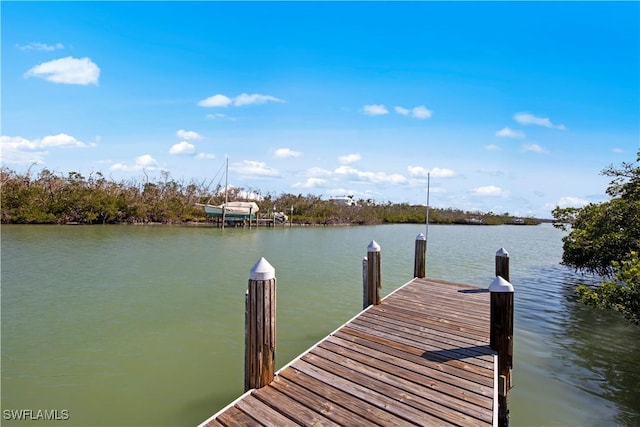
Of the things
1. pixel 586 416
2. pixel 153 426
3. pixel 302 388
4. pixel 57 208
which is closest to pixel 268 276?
pixel 302 388

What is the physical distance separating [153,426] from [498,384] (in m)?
3.74

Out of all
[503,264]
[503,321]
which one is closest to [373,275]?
[503,321]

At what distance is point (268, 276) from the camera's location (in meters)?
3.37

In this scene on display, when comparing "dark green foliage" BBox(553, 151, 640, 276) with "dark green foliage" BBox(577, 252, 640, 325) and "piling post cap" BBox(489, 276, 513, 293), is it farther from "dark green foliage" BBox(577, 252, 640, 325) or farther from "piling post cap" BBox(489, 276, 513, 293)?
"piling post cap" BBox(489, 276, 513, 293)

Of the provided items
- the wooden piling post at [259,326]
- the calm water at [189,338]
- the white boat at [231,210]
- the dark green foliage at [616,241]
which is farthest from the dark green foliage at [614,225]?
the white boat at [231,210]

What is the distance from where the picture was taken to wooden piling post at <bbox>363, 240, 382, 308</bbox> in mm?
6074

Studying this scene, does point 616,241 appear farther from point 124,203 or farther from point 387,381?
point 124,203

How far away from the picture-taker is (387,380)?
11.6 ft

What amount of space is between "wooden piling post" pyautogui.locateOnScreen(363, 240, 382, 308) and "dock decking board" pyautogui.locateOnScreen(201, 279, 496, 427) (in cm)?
68

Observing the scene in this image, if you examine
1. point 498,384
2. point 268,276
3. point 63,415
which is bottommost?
point 63,415

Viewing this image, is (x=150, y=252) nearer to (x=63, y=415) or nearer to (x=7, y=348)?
Result: (x=7, y=348)

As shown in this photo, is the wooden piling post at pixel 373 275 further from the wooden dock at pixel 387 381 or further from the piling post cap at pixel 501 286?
the piling post cap at pixel 501 286

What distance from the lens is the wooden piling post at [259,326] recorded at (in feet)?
Result: 11.0

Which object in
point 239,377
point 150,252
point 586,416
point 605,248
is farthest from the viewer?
point 150,252
